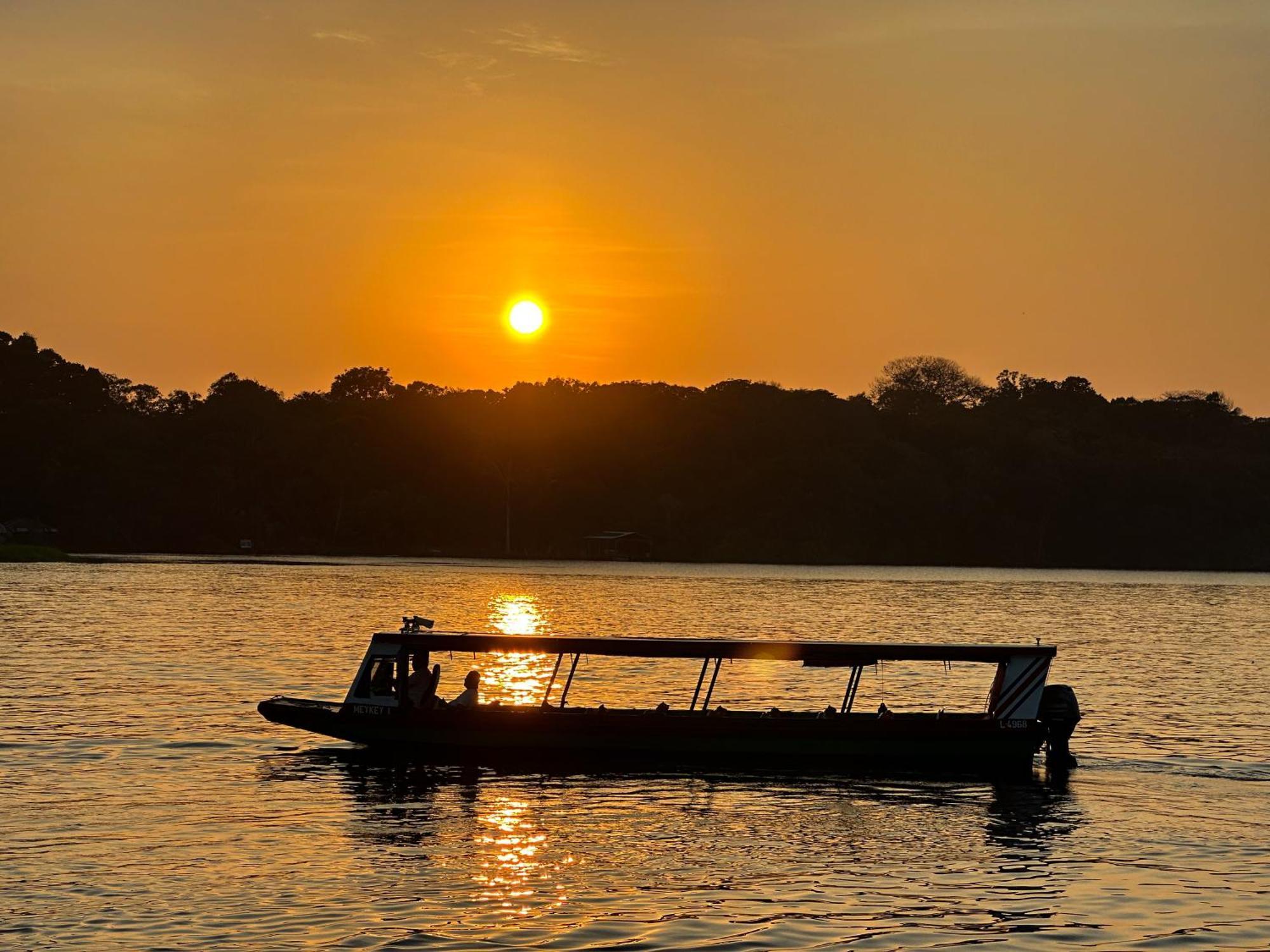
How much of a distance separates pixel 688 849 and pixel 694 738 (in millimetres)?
10118

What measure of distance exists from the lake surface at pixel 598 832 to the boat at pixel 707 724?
1046mm

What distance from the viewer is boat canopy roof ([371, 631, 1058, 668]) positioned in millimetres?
42219

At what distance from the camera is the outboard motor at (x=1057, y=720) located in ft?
136

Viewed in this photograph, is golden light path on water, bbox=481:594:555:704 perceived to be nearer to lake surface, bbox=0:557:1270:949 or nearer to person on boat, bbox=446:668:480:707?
lake surface, bbox=0:557:1270:949

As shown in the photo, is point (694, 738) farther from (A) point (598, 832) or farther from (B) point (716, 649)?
(A) point (598, 832)

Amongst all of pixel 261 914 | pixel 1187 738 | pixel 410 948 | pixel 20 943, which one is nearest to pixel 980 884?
pixel 410 948

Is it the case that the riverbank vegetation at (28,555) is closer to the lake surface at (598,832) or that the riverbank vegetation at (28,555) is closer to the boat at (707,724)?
the lake surface at (598,832)

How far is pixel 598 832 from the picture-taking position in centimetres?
3300

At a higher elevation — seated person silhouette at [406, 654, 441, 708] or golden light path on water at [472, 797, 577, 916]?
seated person silhouette at [406, 654, 441, 708]

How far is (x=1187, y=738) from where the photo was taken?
1953 inches

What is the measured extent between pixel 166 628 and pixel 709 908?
214ft

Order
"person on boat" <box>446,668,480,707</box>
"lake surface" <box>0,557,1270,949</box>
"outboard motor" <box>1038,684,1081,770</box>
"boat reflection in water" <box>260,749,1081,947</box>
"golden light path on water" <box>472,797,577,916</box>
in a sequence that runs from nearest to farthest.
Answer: "lake surface" <box>0,557,1270,949</box> < "boat reflection in water" <box>260,749,1081,947</box> < "golden light path on water" <box>472,797,577,916</box> < "outboard motor" <box>1038,684,1081,770</box> < "person on boat" <box>446,668,480,707</box>

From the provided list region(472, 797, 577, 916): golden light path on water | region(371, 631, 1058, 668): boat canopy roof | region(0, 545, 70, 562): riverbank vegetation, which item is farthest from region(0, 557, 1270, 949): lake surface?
region(0, 545, 70, 562): riverbank vegetation

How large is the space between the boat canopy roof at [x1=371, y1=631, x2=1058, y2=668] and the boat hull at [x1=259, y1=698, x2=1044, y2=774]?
156cm
